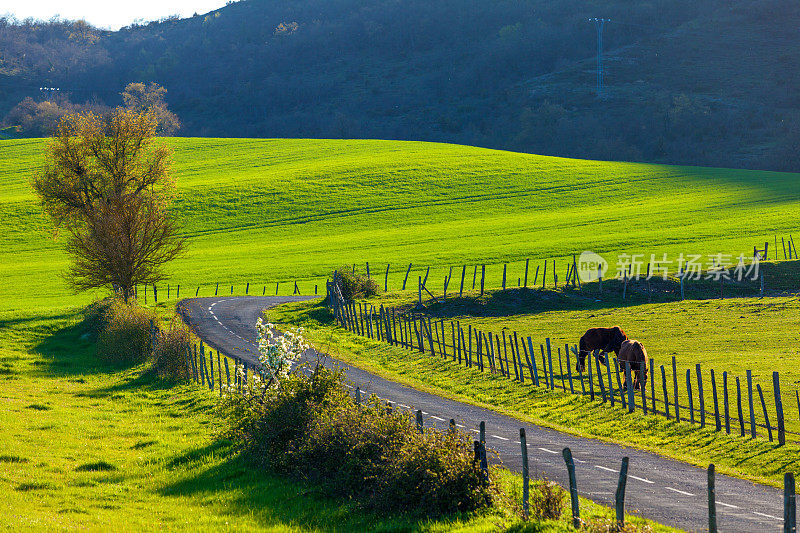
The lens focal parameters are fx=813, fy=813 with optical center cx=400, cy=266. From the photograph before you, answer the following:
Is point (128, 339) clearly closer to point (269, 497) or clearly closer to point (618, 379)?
point (618, 379)

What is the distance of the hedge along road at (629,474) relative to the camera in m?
15.2

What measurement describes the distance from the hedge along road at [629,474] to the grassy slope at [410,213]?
105 ft

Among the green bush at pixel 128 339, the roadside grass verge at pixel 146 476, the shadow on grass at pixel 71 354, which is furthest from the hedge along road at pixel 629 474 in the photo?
the shadow on grass at pixel 71 354

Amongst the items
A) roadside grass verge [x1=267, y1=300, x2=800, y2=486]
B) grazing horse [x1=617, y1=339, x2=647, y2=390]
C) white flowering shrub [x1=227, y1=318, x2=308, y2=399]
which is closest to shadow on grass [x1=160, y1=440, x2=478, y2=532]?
white flowering shrub [x1=227, y1=318, x2=308, y2=399]

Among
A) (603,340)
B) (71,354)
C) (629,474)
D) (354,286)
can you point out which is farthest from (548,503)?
(354,286)

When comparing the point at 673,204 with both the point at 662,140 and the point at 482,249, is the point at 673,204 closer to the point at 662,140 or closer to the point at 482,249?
the point at 482,249

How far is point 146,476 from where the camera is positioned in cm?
1894

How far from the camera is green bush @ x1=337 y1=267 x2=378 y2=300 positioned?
51062 millimetres

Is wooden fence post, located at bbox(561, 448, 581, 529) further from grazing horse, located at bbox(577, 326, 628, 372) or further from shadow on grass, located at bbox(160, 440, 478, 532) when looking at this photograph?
grazing horse, located at bbox(577, 326, 628, 372)

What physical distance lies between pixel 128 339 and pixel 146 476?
67.0 ft

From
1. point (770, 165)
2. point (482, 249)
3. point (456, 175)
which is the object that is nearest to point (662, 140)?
point (770, 165)

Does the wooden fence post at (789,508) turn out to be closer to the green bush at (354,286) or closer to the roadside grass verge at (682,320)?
the roadside grass verge at (682,320)

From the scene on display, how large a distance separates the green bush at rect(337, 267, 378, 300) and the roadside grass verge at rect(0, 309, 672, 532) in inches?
791

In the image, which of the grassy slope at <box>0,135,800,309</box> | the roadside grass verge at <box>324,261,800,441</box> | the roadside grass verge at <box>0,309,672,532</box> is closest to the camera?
the roadside grass verge at <box>0,309,672,532</box>
